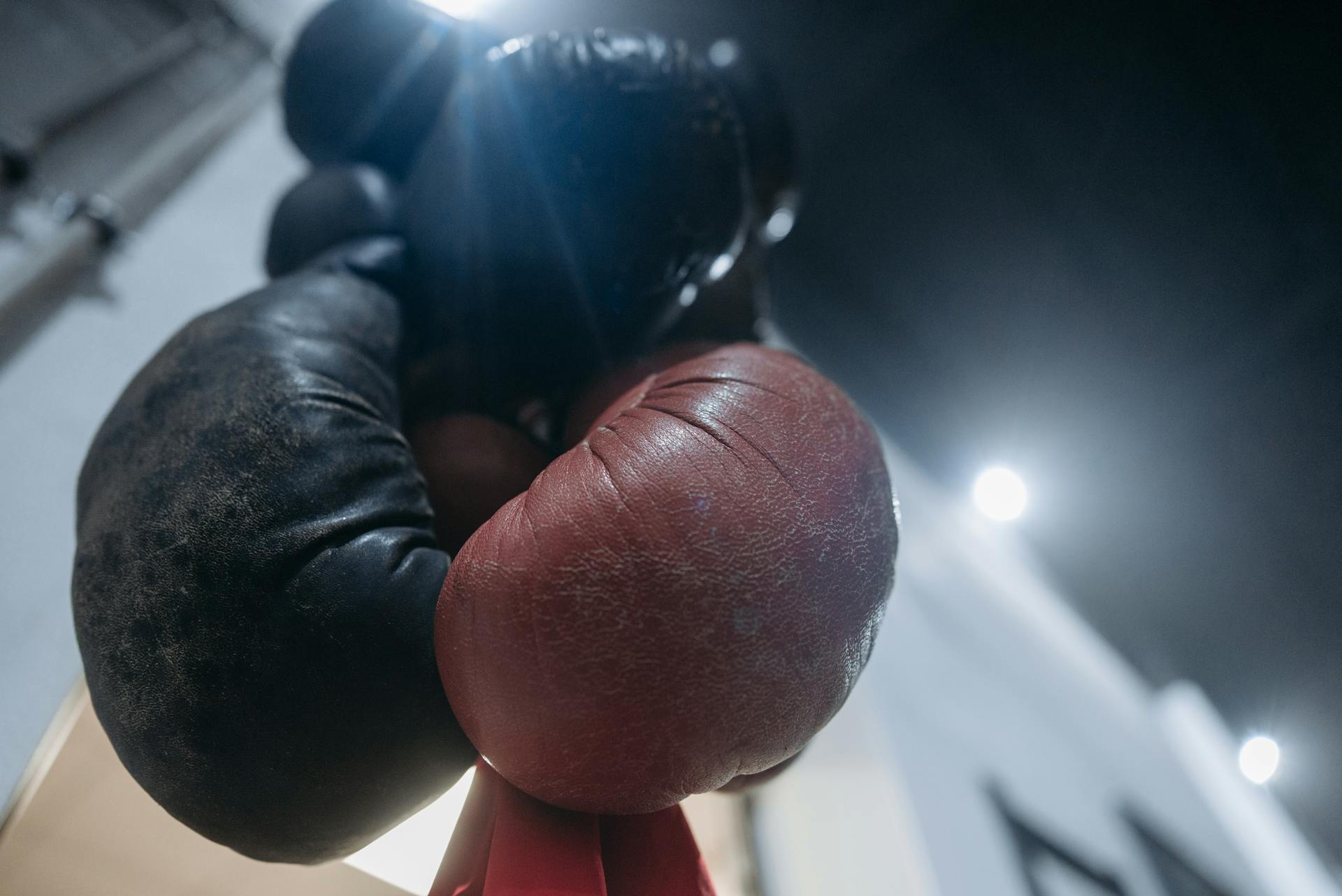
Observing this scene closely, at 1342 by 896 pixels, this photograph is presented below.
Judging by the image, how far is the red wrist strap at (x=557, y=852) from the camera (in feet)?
1.31

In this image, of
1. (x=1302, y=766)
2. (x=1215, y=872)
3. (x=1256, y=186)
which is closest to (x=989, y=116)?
(x=1256, y=186)

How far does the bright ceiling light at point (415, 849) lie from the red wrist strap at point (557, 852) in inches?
2.6

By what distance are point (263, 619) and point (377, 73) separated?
0.86 meters

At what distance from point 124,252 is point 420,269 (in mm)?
619

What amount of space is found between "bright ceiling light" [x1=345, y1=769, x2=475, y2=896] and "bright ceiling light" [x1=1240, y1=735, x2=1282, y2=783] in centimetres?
163

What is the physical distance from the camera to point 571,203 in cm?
57

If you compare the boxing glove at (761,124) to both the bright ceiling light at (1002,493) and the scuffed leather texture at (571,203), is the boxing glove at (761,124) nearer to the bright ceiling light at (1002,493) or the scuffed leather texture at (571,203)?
the scuffed leather texture at (571,203)

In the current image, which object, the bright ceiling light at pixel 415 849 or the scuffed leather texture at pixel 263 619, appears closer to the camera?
the scuffed leather texture at pixel 263 619

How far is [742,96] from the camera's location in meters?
1.04

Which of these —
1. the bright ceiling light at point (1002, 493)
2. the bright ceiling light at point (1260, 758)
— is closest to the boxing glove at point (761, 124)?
the bright ceiling light at point (1002, 493)

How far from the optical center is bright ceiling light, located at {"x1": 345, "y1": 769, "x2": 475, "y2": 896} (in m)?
0.53

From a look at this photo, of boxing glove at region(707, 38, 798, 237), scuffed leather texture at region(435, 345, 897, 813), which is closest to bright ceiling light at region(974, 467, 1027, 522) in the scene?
boxing glove at region(707, 38, 798, 237)

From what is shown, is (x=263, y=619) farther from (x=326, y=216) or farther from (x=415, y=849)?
(x=326, y=216)

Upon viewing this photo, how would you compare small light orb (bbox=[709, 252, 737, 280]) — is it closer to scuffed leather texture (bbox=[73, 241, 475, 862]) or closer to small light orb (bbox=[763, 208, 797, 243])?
scuffed leather texture (bbox=[73, 241, 475, 862])
